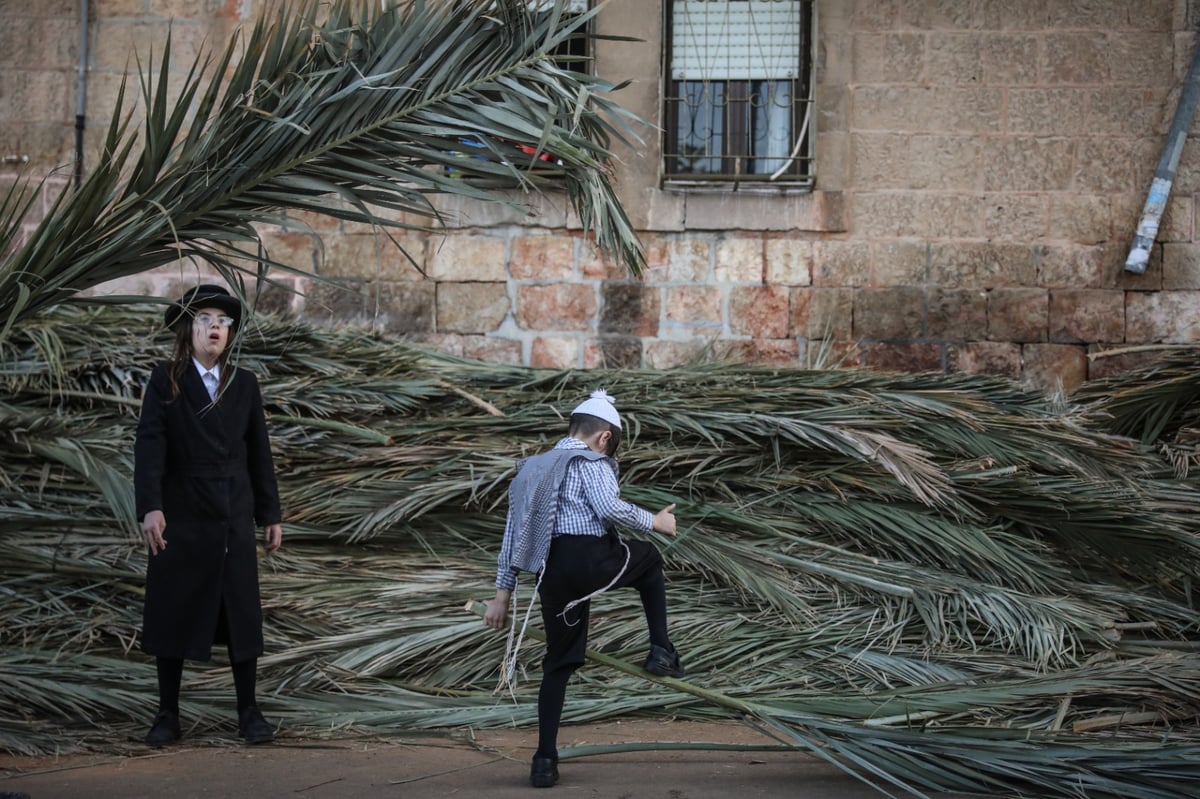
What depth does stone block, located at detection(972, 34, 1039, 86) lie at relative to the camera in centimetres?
723

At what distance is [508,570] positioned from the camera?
12.5 ft

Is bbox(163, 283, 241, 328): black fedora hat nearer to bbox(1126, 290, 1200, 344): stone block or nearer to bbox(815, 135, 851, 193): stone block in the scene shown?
bbox(815, 135, 851, 193): stone block

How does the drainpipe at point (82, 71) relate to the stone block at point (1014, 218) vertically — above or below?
above

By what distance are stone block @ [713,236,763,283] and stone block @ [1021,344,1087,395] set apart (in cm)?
155

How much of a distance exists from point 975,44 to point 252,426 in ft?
15.8

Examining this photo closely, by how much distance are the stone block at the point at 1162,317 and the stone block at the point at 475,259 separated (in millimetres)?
3504

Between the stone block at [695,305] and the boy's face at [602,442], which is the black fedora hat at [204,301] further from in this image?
the stone block at [695,305]

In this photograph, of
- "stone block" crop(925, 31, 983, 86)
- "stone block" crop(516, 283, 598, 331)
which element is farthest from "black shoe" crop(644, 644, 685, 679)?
"stone block" crop(925, 31, 983, 86)

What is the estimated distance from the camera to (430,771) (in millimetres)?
3826

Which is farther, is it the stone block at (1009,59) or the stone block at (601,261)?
the stone block at (601,261)

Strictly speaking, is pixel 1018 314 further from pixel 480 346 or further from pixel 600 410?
pixel 600 410

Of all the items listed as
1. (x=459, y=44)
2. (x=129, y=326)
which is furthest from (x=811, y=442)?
(x=129, y=326)

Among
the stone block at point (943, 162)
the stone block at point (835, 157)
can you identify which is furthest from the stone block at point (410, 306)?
the stone block at point (943, 162)

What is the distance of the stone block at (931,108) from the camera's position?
7258 millimetres
